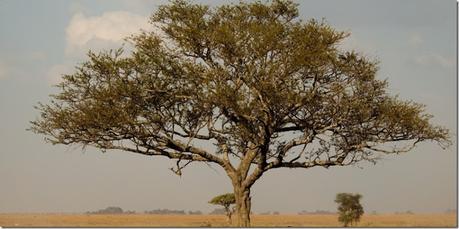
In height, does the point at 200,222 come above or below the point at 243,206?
below

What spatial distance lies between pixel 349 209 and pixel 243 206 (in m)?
36.6

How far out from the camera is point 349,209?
213 feet

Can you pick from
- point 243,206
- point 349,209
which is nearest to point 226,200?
point 349,209

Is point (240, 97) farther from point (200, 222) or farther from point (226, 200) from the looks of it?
point (200, 222)

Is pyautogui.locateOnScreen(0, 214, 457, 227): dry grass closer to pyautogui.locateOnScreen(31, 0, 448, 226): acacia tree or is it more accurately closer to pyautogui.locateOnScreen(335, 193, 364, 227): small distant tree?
pyautogui.locateOnScreen(335, 193, 364, 227): small distant tree

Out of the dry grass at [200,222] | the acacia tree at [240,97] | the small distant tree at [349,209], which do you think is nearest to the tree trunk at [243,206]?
the acacia tree at [240,97]

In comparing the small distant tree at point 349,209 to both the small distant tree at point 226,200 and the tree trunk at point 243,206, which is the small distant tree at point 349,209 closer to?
the small distant tree at point 226,200

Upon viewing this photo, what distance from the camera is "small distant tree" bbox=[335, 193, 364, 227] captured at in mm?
64625

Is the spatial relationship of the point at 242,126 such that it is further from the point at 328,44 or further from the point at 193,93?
the point at 328,44

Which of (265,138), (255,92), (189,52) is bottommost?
(265,138)

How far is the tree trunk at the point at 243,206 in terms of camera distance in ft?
101

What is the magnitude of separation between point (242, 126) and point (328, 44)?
5743 millimetres

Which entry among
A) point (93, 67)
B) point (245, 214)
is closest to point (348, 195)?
point (245, 214)

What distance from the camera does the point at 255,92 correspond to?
92.5 ft
